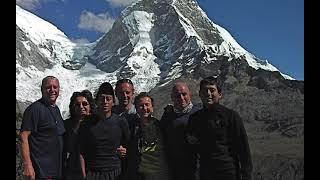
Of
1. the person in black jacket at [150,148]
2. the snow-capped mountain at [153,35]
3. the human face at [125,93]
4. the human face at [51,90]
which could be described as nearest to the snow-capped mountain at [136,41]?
the snow-capped mountain at [153,35]

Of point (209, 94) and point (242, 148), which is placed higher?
point (209, 94)

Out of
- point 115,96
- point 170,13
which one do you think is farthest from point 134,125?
point 170,13

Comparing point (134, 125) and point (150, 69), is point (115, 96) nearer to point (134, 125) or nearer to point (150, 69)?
point (134, 125)

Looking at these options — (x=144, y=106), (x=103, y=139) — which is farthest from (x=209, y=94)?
(x=103, y=139)

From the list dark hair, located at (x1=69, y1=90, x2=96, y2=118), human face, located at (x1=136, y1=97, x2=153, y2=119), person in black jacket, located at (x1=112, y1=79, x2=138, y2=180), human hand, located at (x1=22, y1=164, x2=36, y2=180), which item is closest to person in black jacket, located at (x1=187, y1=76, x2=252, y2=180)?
human face, located at (x1=136, y1=97, x2=153, y2=119)

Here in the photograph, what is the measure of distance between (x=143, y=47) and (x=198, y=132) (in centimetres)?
17690

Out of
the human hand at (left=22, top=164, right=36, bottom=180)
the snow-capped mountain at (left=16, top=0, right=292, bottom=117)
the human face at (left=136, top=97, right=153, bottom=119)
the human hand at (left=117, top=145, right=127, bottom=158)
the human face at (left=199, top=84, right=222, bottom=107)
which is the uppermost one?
the snow-capped mountain at (left=16, top=0, right=292, bottom=117)

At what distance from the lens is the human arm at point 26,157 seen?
5.27 metres

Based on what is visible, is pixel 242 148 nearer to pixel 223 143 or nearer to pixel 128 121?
Result: pixel 223 143

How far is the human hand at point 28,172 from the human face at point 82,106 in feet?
2.67

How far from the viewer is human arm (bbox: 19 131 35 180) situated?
5.27m

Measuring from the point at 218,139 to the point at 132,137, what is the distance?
98 cm

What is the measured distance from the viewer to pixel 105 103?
555 cm

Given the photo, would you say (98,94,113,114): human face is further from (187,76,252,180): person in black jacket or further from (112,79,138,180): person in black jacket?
(187,76,252,180): person in black jacket
